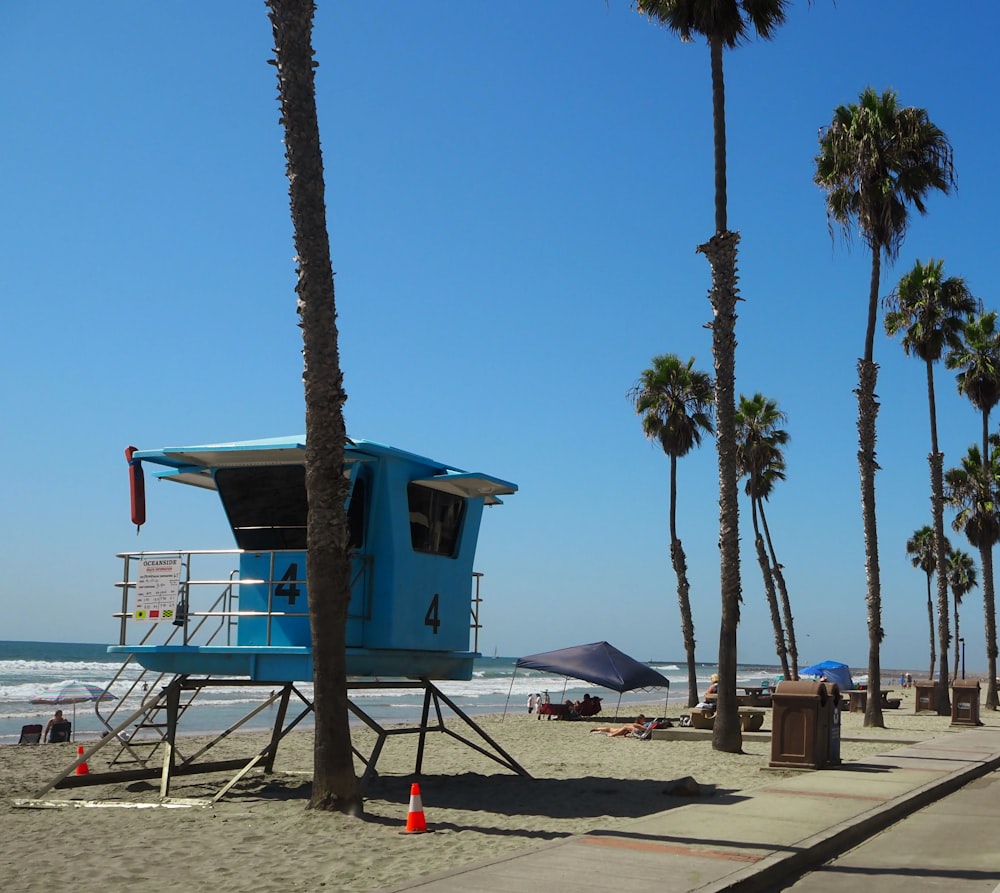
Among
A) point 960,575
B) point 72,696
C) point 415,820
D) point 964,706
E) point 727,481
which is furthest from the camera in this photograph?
point 960,575

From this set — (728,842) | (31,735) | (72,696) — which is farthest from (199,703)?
(728,842)

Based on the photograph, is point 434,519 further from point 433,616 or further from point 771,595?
point 771,595

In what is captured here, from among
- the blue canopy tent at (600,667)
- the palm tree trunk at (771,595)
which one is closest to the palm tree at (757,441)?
the palm tree trunk at (771,595)

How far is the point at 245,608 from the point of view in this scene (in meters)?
14.8

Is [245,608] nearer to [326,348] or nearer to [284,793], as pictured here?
[284,793]

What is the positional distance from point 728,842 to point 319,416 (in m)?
5.94

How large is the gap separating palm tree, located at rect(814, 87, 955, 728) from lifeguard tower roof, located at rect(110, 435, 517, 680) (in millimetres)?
15507

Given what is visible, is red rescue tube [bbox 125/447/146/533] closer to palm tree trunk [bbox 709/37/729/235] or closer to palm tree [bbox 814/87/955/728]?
palm tree trunk [bbox 709/37/729/235]

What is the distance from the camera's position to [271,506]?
14578 mm

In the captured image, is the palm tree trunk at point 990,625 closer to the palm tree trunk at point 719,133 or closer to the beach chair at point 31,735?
the palm tree trunk at point 719,133

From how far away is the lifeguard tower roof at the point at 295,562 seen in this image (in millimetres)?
14047

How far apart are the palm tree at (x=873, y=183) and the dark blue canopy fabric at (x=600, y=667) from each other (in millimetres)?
6283

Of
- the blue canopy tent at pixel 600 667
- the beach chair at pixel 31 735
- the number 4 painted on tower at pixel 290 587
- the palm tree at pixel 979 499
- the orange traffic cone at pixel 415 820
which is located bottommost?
the beach chair at pixel 31 735

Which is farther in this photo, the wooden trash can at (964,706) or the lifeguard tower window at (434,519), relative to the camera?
the wooden trash can at (964,706)
